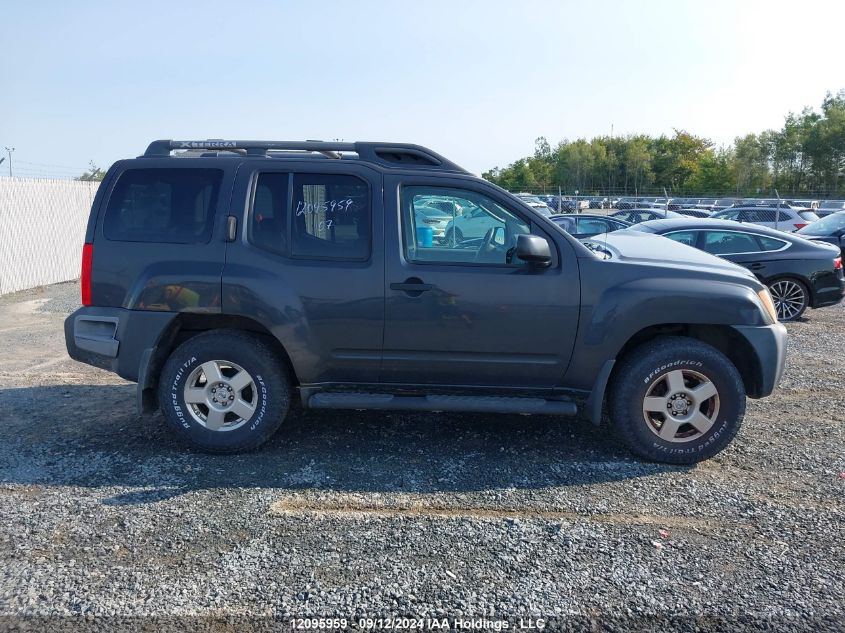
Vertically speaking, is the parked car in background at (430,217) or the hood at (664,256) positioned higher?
the parked car in background at (430,217)

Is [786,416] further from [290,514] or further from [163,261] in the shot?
[163,261]

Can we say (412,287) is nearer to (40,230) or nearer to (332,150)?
(332,150)

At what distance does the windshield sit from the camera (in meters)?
14.0

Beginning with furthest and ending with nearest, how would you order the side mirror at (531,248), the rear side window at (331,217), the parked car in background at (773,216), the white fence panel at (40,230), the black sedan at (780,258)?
the parked car in background at (773,216)
the white fence panel at (40,230)
the black sedan at (780,258)
the rear side window at (331,217)
the side mirror at (531,248)

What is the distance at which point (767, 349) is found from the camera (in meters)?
4.88

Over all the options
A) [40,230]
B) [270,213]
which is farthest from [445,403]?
[40,230]

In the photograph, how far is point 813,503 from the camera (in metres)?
4.30

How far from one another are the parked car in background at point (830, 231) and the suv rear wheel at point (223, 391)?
11.9 metres

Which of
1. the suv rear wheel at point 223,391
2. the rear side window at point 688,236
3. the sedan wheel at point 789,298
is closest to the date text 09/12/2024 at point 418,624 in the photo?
the suv rear wheel at point 223,391

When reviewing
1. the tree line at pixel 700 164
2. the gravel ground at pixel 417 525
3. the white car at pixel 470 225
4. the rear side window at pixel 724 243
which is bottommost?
the gravel ground at pixel 417 525

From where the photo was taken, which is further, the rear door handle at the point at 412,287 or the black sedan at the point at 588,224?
the black sedan at the point at 588,224

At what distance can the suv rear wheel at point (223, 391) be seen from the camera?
493 centimetres

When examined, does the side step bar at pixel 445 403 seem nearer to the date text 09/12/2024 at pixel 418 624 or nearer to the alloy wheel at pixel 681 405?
the alloy wheel at pixel 681 405

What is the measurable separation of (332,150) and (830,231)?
40.7ft
